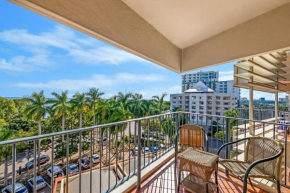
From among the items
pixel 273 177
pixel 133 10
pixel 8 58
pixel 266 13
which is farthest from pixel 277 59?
pixel 8 58

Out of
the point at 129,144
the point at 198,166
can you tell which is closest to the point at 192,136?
the point at 198,166

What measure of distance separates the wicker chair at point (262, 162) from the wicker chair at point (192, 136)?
582 millimetres

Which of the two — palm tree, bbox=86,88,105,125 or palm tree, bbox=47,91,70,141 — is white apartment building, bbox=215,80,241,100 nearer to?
palm tree, bbox=86,88,105,125

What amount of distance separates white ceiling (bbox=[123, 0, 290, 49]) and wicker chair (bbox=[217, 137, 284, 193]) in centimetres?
181

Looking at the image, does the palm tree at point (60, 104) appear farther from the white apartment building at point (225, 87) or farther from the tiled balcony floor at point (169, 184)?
the white apartment building at point (225, 87)

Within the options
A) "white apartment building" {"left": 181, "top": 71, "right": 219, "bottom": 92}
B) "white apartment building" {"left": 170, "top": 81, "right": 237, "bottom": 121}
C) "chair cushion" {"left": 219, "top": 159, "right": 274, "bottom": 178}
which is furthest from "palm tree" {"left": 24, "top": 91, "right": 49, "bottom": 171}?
"white apartment building" {"left": 181, "top": 71, "right": 219, "bottom": 92}

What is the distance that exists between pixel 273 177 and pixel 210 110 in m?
30.9

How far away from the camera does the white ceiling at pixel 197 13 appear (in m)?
1.90

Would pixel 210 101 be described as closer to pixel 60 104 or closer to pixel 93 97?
pixel 93 97

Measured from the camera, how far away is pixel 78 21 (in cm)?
142

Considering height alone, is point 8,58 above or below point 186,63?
above

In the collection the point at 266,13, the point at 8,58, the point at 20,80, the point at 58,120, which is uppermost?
the point at 8,58

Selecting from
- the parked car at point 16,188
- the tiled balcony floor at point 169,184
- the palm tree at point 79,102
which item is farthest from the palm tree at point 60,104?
the tiled balcony floor at point 169,184

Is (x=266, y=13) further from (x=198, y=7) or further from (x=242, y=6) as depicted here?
(x=198, y=7)
